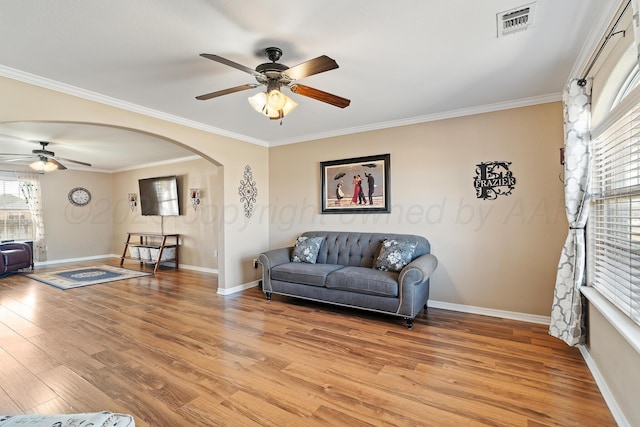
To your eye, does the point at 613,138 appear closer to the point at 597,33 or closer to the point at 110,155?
the point at 597,33

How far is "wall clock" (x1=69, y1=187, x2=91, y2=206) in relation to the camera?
7.77 metres

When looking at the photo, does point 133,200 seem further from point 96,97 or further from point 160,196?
point 96,97

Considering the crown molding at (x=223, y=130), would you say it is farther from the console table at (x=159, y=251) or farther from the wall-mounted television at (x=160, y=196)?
the console table at (x=159, y=251)

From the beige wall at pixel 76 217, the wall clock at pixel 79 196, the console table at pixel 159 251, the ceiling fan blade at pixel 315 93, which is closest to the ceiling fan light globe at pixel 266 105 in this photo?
the ceiling fan blade at pixel 315 93

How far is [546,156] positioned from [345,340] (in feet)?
9.59

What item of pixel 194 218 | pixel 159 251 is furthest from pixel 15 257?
pixel 194 218

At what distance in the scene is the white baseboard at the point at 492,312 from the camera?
326cm

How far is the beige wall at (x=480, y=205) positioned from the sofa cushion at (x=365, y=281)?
Result: 3.00 ft

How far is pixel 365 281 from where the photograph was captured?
131 inches

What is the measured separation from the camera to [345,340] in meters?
2.87

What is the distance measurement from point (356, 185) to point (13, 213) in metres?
8.08

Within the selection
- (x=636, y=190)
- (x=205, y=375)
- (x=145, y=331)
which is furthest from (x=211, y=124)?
(x=636, y=190)

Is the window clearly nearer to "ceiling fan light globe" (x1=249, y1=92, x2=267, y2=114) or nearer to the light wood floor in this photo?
the light wood floor

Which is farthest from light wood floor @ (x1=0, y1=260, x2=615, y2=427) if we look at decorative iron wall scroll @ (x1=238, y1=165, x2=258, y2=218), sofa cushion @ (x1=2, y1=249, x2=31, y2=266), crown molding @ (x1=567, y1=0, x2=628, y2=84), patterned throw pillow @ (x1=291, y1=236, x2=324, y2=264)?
sofa cushion @ (x1=2, y1=249, x2=31, y2=266)
